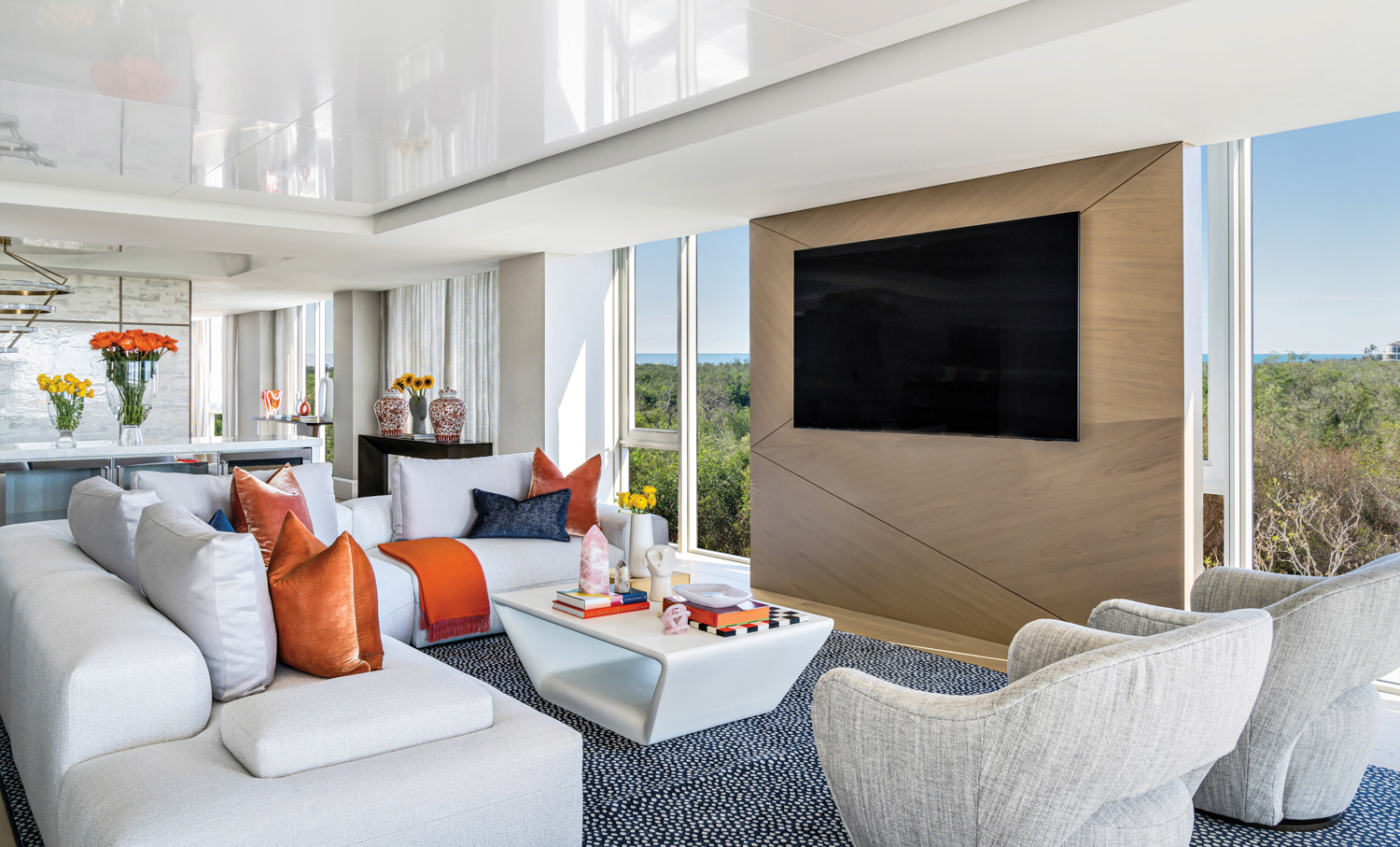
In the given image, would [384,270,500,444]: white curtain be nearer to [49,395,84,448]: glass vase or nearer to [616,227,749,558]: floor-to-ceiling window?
[616,227,749,558]: floor-to-ceiling window

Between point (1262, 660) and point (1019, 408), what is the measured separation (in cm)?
244

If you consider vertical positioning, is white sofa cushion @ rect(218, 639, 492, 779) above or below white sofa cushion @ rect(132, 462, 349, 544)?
below

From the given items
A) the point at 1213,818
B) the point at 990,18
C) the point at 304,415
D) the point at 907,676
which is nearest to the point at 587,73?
the point at 990,18

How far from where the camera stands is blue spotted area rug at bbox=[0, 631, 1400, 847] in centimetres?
247

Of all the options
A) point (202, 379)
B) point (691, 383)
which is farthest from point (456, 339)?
point (202, 379)

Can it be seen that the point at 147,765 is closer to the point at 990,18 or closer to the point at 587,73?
the point at 587,73

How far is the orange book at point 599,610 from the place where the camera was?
130 inches

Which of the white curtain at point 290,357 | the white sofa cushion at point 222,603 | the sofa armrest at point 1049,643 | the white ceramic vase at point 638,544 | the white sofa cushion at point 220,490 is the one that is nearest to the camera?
the white sofa cushion at point 222,603

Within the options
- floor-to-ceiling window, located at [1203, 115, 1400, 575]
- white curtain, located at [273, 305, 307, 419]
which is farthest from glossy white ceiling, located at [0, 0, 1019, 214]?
white curtain, located at [273, 305, 307, 419]

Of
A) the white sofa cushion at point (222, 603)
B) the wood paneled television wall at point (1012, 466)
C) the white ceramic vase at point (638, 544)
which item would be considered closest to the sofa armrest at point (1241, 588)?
the wood paneled television wall at point (1012, 466)

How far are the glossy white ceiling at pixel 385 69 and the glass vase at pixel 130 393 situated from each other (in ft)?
4.10

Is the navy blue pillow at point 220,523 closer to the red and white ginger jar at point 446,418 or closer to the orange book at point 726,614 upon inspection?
the orange book at point 726,614

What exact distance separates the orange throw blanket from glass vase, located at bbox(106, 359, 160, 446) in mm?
2238

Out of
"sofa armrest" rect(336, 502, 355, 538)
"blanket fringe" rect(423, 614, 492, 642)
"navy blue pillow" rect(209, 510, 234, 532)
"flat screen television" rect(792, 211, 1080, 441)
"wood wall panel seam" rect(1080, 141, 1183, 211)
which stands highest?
"wood wall panel seam" rect(1080, 141, 1183, 211)
